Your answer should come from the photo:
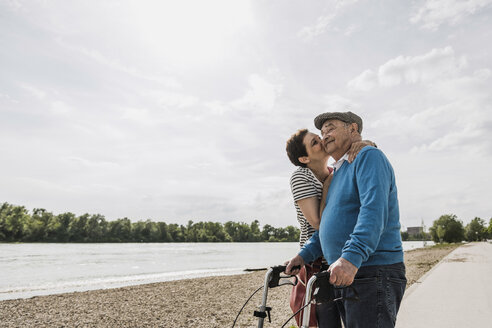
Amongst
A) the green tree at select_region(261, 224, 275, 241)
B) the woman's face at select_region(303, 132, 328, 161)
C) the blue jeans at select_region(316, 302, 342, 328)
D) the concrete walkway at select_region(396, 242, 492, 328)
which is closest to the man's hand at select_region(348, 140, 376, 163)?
the woman's face at select_region(303, 132, 328, 161)

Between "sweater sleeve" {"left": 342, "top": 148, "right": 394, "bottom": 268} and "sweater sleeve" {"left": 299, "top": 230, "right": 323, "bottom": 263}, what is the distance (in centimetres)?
68

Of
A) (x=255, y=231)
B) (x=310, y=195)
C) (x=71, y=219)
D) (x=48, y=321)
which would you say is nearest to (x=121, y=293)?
(x=48, y=321)

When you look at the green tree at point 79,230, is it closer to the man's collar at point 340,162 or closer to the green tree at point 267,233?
the green tree at point 267,233

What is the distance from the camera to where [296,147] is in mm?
2473

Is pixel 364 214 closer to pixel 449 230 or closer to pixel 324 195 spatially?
pixel 324 195

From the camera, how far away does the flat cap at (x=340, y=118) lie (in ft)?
7.31

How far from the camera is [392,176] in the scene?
2008 millimetres

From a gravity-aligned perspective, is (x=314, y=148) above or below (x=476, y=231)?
below

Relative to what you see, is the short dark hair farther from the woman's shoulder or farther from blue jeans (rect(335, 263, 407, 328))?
blue jeans (rect(335, 263, 407, 328))

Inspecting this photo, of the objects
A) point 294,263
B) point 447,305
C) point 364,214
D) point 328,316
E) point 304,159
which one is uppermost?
point 304,159

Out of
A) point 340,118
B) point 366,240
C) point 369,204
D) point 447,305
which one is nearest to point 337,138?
point 340,118

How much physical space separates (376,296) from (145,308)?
8979 mm

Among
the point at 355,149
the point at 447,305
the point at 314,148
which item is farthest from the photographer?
the point at 447,305

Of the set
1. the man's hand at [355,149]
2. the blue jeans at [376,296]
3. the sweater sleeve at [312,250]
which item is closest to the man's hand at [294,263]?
the sweater sleeve at [312,250]
